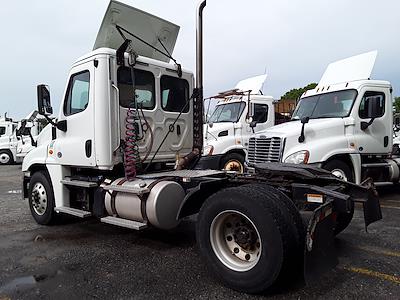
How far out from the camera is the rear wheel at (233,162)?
998 centimetres

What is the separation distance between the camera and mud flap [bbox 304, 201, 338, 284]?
3086 mm

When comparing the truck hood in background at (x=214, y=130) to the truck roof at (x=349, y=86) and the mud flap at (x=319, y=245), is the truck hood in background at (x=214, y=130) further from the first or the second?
the mud flap at (x=319, y=245)

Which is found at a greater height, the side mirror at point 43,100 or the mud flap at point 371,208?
the side mirror at point 43,100

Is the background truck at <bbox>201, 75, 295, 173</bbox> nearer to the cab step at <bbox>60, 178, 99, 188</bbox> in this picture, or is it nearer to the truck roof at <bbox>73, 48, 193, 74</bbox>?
the truck roof at <bbox>73, 48, 193, 74</bbox>

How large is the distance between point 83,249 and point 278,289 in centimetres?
274

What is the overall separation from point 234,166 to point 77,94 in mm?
5518

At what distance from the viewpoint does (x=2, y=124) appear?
70.8ft

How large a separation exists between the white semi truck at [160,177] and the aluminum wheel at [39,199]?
2cm

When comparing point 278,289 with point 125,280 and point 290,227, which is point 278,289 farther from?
point 125,280

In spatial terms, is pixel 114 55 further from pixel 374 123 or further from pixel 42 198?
pixel 374 123

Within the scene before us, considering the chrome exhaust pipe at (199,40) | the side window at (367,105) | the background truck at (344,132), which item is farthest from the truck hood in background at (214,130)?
the chrome exhaust pipe at (199,40)

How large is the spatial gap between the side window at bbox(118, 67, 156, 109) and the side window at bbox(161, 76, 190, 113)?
24cm

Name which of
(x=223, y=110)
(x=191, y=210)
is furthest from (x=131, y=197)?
(x=223, y=110)

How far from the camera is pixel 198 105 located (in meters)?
6.03
